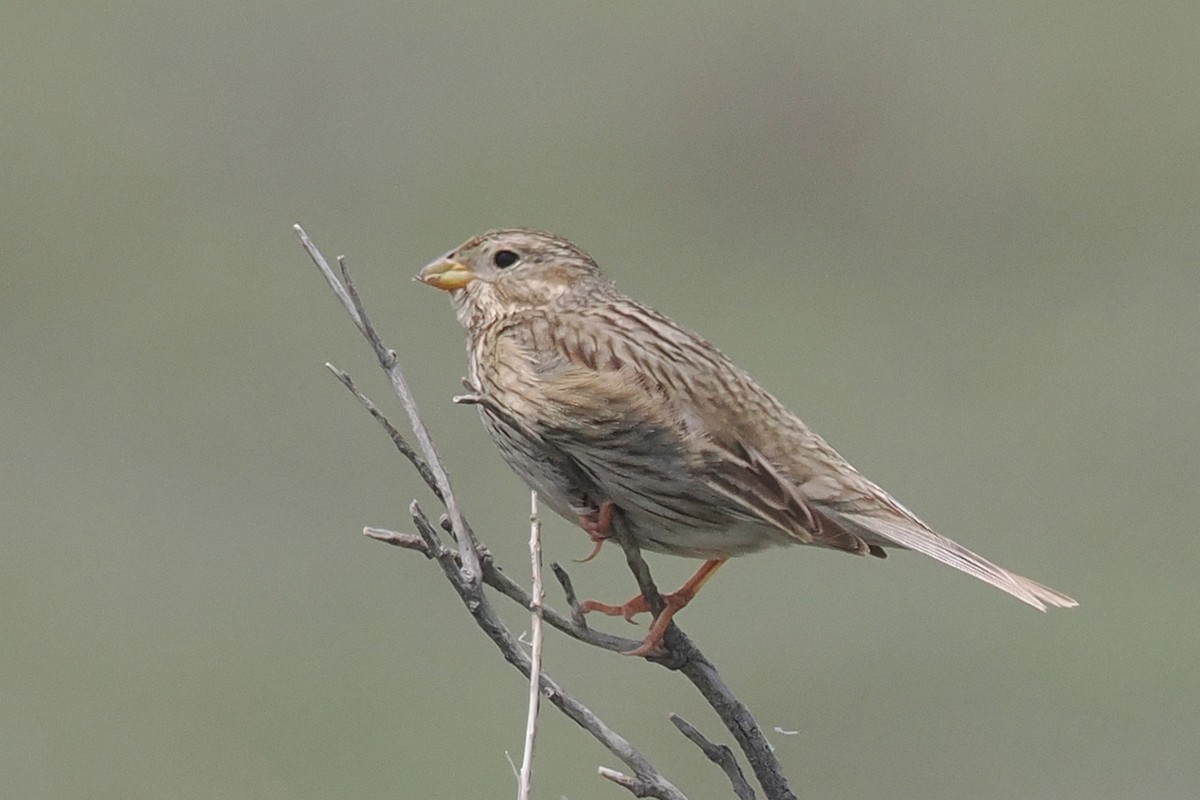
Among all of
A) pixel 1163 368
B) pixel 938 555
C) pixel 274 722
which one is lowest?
pixel 274 722

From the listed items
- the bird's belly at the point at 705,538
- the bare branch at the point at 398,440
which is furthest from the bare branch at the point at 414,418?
the bird's belly at the point at 705,538

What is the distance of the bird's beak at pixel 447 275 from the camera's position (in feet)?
15.6

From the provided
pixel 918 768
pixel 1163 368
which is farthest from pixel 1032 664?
pixel 1163 368

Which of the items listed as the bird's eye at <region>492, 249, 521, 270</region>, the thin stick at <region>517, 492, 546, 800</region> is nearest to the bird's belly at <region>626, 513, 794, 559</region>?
the thin stick at <region>517, 492, 546, 800</region>

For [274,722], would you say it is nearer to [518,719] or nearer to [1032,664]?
[518,719]

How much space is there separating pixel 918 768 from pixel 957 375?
4.09m

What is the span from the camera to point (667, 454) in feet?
13.1

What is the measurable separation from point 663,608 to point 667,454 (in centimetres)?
30

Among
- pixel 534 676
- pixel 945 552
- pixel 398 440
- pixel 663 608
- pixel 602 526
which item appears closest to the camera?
pixel 534 676

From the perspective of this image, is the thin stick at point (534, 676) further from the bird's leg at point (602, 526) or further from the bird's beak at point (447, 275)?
the bird's beak at point (447, 275)

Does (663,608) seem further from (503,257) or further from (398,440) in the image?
(503,257)

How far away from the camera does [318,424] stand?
12.6 meters

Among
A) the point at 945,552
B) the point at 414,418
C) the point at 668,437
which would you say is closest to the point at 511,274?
the point at 668,437

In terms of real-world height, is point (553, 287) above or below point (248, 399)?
above
